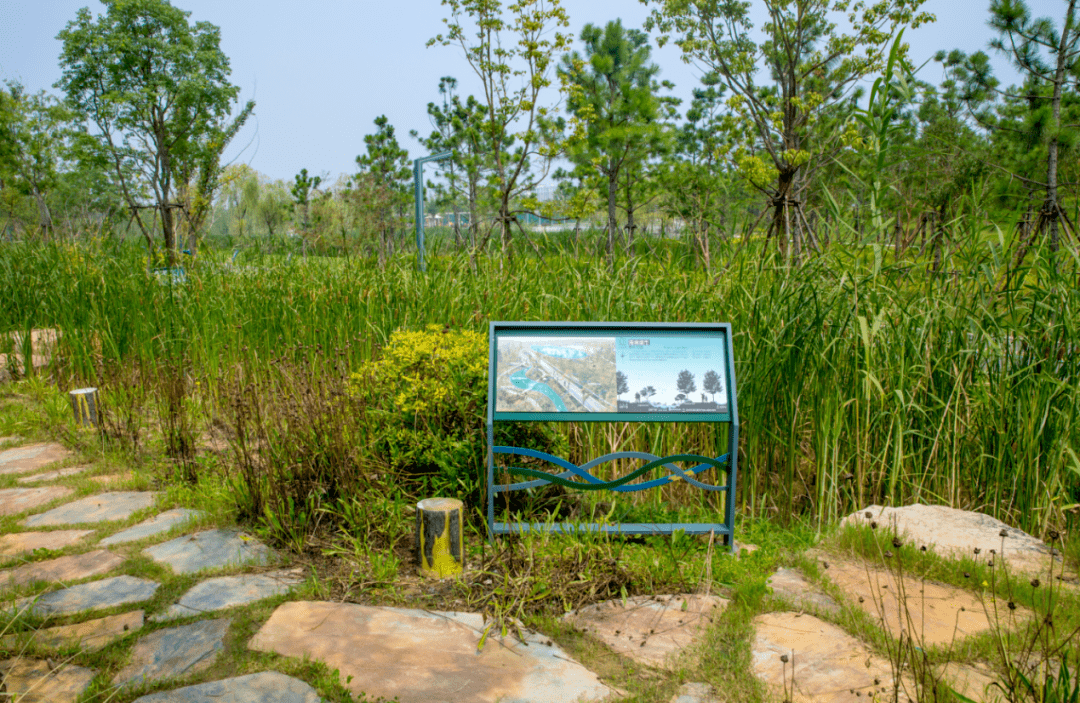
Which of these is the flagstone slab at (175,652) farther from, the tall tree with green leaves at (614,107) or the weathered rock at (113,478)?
the tall tree with green leaves at (614,107)

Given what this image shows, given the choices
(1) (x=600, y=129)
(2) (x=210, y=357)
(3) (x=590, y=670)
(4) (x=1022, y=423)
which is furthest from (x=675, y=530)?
(1) (x=600, y=129)

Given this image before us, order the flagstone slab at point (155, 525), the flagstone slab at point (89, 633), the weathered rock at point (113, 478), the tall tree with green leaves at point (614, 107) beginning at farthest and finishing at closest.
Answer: the tall tree with green leaves at point (614, 107) < the weathered rock at point (113, 478) < the flagstone slab at point (155, 525) < the flagstone slab at point (89, 633)

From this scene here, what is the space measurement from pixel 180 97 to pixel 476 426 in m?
23.9

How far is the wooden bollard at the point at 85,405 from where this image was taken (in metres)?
4.45

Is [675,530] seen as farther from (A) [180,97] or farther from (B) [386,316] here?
(A) [180,97]

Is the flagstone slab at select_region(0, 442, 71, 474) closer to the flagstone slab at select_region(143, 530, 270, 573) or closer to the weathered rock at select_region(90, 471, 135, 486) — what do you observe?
the weathered rock at select_region(90, 471, 135, 486)

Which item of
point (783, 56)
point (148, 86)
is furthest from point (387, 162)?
point (783, 56)

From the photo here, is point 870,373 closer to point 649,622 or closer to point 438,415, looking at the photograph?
point 649,622

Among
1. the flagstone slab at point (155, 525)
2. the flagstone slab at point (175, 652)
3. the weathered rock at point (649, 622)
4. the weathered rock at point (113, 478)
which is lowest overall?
the weathered rock at point (649, 622)

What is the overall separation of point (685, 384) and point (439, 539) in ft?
3.80

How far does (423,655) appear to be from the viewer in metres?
2.07

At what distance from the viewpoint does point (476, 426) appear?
10.4ft

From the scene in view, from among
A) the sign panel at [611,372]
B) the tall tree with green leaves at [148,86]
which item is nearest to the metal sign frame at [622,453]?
Answer: the sign panel at [611,372]

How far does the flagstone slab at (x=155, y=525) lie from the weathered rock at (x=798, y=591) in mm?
2480
